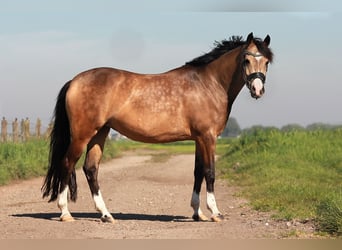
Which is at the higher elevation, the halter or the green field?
the halter

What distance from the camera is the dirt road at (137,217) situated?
7.84 m

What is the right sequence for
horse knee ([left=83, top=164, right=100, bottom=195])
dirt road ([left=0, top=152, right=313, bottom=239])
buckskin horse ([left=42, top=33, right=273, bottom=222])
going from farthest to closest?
1. horse knee ([left=83, top=164, right=100, bottom=195])
2. buckskin horse ([left=42, top=33, right=273, bottom=222])
3. dirt road ([left=0, top=152, right=313, bottom=239])

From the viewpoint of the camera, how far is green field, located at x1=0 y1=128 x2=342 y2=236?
9.64m

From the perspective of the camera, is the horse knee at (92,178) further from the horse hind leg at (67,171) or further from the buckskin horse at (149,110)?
the horse hind leg at (67,171)

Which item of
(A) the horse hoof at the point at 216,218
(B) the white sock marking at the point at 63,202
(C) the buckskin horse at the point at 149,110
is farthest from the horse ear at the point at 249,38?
(B) the white sock marking at the point at 63,202

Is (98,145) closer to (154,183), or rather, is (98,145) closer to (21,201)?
(21,201)

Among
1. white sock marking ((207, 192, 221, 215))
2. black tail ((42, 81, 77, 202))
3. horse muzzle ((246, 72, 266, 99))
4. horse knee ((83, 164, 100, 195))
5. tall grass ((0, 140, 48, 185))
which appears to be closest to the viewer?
A: horse muzzle ((246, 72, 266, 99))

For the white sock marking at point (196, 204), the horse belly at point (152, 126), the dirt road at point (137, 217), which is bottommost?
the dirt road at point (137, 217)

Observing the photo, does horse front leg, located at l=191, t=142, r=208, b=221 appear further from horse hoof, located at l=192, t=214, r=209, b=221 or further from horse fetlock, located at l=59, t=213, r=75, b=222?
horse fetlock, located at l=59, t=213, r=75, b=222

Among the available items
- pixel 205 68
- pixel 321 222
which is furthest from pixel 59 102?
pixel 321 222

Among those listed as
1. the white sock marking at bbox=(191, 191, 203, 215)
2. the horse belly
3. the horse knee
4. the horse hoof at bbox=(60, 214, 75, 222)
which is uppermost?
the horse belly

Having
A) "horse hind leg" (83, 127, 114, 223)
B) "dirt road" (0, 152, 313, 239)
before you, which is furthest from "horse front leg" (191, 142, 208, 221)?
"horse hind leg" (83, 127, 114, 223)

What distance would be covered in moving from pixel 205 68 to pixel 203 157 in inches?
57.4

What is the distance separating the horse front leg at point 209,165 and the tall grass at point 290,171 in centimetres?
104
